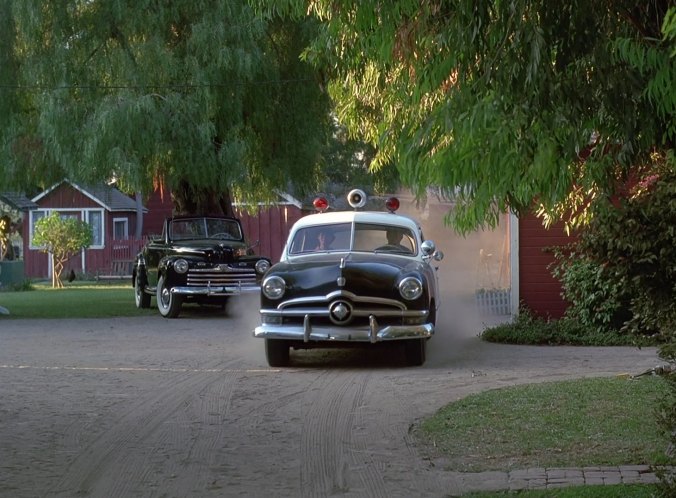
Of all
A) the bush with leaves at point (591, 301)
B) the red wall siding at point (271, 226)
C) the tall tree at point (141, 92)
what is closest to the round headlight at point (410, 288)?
the bush with leaves at point (591, 301)

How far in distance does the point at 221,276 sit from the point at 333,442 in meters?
13.1

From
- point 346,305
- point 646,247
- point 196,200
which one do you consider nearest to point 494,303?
point 196,200

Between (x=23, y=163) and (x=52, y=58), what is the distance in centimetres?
282

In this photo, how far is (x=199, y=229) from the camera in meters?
24.0

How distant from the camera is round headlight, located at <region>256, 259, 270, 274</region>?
73.4 ft

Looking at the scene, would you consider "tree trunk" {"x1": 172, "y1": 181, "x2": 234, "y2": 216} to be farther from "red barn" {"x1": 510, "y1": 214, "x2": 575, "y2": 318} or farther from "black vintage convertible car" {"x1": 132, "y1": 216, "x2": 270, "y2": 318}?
"red barn" {"x1": 510, "y1": 214, "x2": 575, "y2": 318}

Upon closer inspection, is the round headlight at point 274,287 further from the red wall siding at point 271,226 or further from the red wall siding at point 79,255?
the red wall siding at point 79,255

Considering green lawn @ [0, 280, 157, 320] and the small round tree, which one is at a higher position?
Result: the small round tree

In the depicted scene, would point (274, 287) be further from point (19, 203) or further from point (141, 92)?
point (19, 203)

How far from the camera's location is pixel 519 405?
10547mm

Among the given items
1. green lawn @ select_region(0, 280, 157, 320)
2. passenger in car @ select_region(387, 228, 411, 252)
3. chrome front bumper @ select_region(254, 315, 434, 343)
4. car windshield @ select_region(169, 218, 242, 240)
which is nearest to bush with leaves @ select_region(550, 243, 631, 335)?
passenger in car @ select_region(387, 228, 411, 252)

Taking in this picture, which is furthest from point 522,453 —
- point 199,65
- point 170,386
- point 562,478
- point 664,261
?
point 199,65

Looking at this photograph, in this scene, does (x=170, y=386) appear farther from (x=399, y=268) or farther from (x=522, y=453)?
(x=522, y=453)

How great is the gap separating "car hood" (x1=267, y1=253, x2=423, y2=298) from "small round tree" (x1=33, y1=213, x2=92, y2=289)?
2811 centimetres
